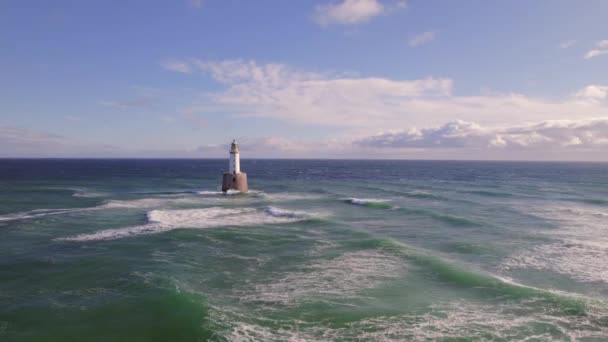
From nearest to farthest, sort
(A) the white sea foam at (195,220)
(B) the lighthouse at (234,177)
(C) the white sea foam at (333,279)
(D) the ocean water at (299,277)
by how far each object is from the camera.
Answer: (D) the ocean water at (299,277) → (C) the white sea foam at (333,279) → (A) the white sea foam at (195,220) → (B) the lighthouse at (234,177)

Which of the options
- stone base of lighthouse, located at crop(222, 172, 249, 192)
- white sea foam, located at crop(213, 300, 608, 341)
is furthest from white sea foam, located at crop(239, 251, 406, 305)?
stone base of lighthouse, located at crop(222, 172, 249, 192)

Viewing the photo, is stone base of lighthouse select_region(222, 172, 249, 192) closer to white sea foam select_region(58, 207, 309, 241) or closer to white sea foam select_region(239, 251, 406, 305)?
white sea foam select_region(58, 207, 309, 241)

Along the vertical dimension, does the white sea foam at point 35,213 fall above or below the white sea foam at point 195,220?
→ above

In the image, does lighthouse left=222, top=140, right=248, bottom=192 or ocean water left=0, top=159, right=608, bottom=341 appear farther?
lighthouse left=222, top=140, right=248, bottom=192

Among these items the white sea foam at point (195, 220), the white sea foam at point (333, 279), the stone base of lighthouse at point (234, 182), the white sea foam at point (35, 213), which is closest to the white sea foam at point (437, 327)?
the white sea foam at point (333, 279)

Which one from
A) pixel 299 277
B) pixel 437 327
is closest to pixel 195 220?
pixel 299 277

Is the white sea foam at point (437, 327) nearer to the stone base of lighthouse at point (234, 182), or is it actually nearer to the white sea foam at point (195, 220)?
the white sea foam at point (195, 220)

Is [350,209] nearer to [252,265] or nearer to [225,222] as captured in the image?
[225,222]
